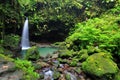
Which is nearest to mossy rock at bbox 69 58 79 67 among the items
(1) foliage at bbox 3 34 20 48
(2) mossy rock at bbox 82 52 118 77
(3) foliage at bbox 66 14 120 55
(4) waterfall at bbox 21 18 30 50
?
(2) mossy rock at bbox 82 52 118 77

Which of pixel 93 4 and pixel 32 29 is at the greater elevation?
pixel 93 4

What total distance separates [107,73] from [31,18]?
36.5 ft

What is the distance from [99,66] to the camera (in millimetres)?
9688

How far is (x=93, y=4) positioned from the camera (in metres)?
20.4

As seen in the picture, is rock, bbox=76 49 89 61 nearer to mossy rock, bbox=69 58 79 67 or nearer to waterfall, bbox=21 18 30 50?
mossy rock, bbox=69 58 79 67

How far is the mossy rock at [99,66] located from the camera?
9491 millimetres

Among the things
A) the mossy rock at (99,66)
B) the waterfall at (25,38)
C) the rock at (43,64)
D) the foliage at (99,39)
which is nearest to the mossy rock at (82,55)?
the mossy rock at (99,66)

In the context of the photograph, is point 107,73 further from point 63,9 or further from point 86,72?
point 63,9

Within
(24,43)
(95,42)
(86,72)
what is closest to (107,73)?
(86,72)

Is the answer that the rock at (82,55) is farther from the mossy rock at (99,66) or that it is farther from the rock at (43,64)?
the rock at (43,64)

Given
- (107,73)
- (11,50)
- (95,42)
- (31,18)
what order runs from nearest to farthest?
(107,73)
(95,42)
(11,50)
(31,18)

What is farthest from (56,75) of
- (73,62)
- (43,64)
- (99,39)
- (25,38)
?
(25,38)

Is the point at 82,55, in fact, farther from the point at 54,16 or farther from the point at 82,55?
the point at 54,16

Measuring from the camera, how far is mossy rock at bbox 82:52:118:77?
949 centimetres
